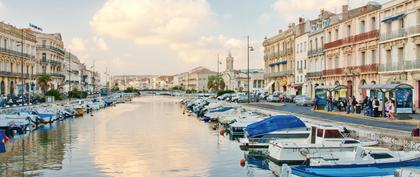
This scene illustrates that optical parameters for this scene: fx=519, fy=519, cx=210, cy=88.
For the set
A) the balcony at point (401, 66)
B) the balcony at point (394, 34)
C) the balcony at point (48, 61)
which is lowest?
the balcony at point (401, 66)

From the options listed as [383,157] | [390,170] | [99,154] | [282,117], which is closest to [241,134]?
[282,117]

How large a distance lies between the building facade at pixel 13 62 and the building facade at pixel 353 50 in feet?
151

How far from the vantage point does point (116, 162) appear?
28125mm

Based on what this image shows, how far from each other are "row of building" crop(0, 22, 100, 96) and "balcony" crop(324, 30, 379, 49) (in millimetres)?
43591

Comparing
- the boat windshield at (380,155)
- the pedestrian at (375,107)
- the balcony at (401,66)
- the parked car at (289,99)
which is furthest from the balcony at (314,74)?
the boat windshield at (380,155)

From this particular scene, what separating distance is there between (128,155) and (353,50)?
3937 cm

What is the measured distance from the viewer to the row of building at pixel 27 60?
85875 millimetres

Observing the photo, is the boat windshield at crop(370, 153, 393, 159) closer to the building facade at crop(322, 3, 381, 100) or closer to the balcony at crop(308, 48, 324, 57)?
the building facade at crop(322, 3, 381, 100)

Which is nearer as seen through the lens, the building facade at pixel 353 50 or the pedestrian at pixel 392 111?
the pedestrian at pixel 392 111

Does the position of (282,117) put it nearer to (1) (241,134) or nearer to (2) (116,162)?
(1) (241,134)

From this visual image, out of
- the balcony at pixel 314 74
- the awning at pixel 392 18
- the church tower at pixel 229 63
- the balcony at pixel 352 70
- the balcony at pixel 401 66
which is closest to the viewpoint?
the balcony at pixel 401 66

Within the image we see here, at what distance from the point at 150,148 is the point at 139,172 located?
9.36 metres

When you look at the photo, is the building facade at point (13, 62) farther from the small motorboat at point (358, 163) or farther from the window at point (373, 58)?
the small motorboat at point (358, 163)

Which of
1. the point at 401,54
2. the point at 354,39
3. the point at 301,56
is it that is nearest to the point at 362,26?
the point at 354,39
